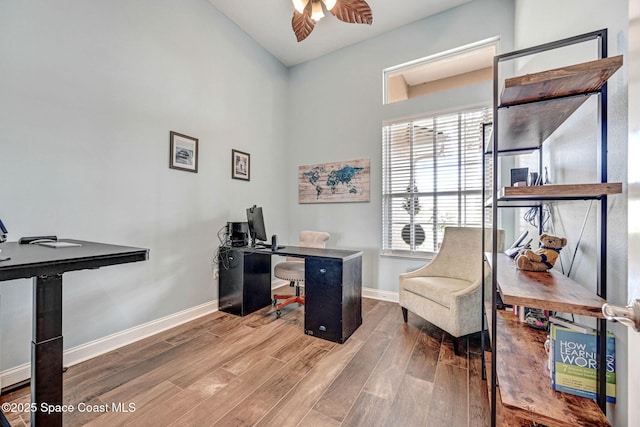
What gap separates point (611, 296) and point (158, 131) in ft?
10.7

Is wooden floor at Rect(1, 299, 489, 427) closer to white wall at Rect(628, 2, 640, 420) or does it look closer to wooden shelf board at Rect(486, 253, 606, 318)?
wooden shelf board at Rect(486, 253, 606, 318)

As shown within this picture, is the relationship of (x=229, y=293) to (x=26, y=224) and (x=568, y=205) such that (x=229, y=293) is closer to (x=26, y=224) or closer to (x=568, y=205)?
(x=26, y=224)

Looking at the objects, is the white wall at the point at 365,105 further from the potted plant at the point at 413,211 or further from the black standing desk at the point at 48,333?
the black standing desk at the point at 48,333

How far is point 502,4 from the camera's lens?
284 cm

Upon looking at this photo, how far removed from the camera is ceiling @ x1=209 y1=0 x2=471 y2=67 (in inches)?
119

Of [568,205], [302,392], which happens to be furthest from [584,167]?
[302,392]

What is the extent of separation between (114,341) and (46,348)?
4.35ft

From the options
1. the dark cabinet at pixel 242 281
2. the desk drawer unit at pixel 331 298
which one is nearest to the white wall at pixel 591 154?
the desk drawer unit at pixel 331 298

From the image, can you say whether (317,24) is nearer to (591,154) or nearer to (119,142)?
(119,142)

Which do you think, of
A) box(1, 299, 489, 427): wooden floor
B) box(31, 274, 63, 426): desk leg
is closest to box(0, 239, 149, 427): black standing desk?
box(31, 274, 63, 426): desk leg

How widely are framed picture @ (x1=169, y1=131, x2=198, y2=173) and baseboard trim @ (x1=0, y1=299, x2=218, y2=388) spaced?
148 cm

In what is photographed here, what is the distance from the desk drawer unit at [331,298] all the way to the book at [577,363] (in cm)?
143

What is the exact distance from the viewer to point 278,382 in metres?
1.76

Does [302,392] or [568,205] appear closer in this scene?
[568,205]
